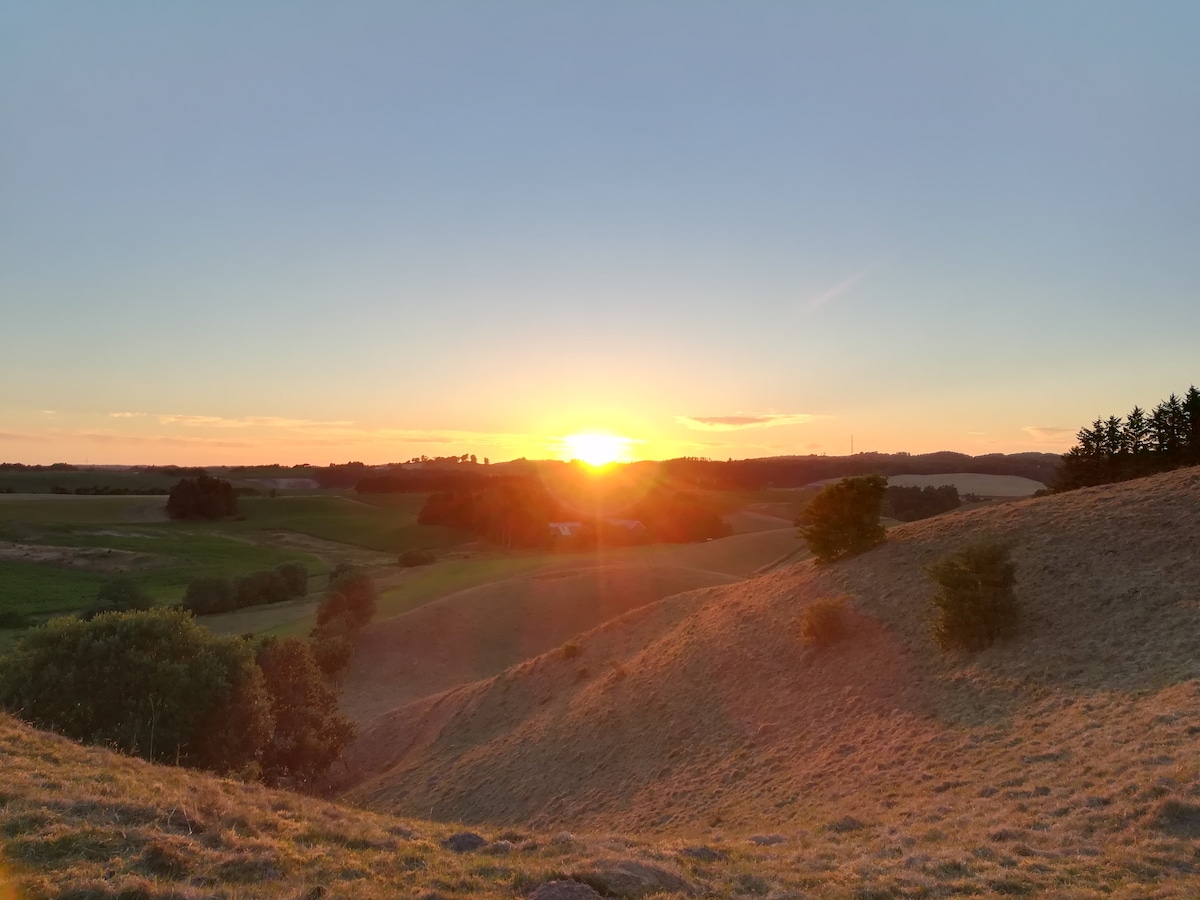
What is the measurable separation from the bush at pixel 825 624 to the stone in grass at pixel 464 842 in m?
12.6

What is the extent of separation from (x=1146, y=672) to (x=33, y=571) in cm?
7764

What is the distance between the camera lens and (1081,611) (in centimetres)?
1647

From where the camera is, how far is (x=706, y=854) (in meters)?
9.46

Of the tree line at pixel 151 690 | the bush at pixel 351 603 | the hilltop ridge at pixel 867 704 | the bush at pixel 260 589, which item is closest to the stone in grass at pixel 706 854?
the hilltop ridge at pixel 867 704

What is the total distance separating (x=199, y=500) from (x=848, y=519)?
105 metres

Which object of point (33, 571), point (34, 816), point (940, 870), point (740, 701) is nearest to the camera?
point (34, 816)

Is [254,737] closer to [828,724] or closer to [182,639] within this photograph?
[182,639]

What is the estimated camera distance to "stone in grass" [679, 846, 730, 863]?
9250 mm

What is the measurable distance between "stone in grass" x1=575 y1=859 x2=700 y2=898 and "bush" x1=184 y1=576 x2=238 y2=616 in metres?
55.0

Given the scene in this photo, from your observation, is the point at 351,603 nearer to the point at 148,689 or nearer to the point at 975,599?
the point at 148,689

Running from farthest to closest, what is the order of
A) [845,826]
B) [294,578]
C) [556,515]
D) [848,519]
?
[556,515] < [294,578] < [848,519] < [845,826]

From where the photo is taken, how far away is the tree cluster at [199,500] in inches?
4190

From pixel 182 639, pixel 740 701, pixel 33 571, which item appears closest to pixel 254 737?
pixel 182 639

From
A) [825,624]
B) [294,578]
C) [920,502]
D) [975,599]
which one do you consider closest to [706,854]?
[975,599]
